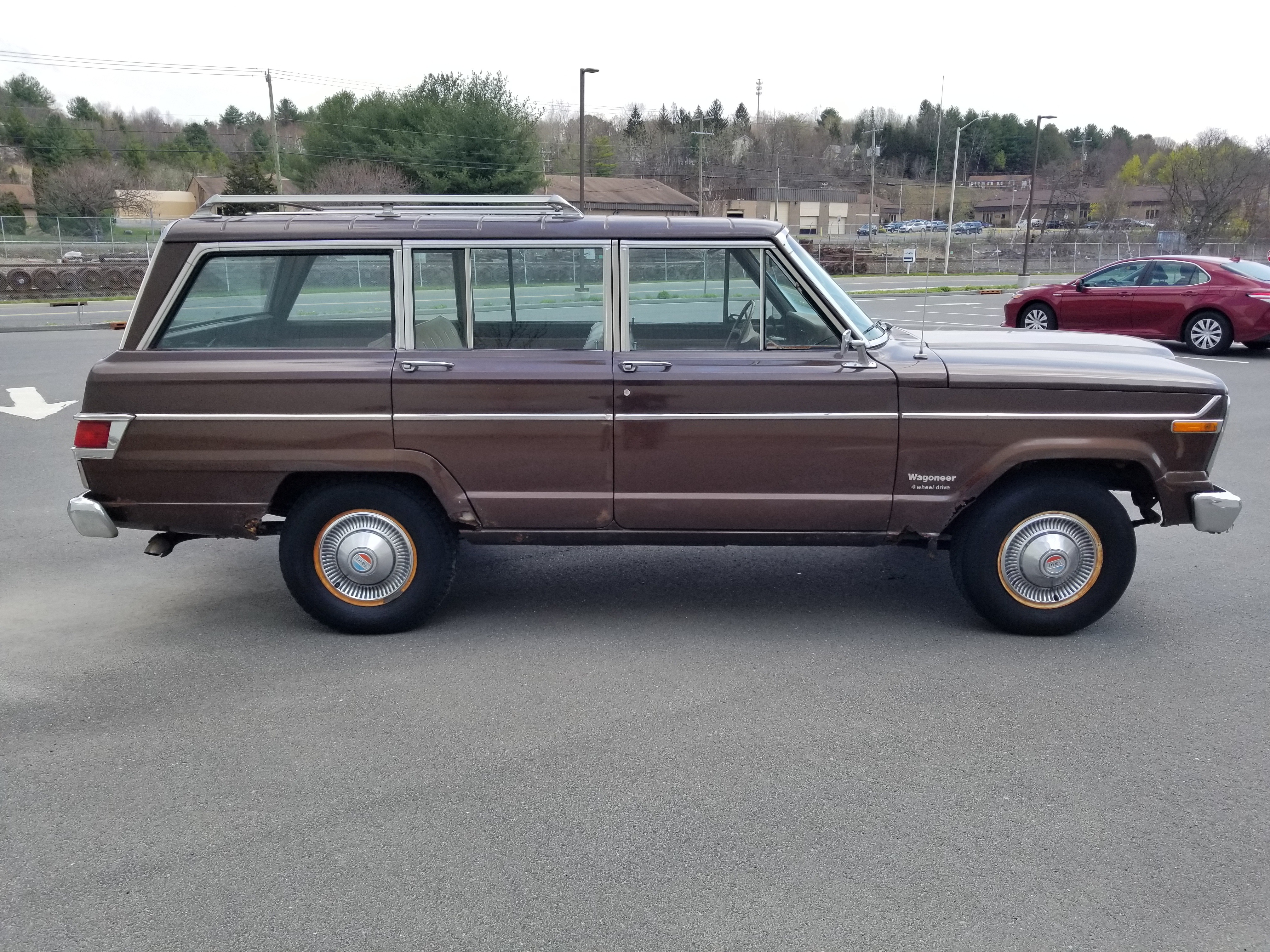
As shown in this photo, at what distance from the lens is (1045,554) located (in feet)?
16.3

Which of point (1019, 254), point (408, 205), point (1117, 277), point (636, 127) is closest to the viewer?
point (408, 205)

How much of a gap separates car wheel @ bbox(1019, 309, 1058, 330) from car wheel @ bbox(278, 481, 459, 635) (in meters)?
13.6

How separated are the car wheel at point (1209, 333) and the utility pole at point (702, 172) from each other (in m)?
24.6

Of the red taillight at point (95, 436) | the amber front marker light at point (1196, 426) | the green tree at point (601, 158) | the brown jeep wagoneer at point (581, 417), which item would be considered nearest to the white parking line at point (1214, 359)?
the amber front marker light at point (1196, 426)

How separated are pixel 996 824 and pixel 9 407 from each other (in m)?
11.7

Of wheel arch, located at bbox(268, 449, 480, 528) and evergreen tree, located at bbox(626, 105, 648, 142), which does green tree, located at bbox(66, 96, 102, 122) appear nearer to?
evergreen tree, located at bbox(626, 105, 648, 142)

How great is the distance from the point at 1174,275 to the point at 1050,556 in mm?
12694

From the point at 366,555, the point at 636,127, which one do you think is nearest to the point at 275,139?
the point at 366,555

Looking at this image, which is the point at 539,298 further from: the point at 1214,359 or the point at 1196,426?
the point at 1214,359

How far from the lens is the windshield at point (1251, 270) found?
603 inches

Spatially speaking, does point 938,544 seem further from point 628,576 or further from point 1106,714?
point 628,576

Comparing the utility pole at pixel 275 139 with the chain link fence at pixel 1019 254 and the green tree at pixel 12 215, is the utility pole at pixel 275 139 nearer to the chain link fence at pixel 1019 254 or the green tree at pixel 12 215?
the green tree at pixel 12 215

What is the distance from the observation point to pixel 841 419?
4898 mm

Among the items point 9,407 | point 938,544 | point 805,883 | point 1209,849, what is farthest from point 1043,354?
point 9,407
